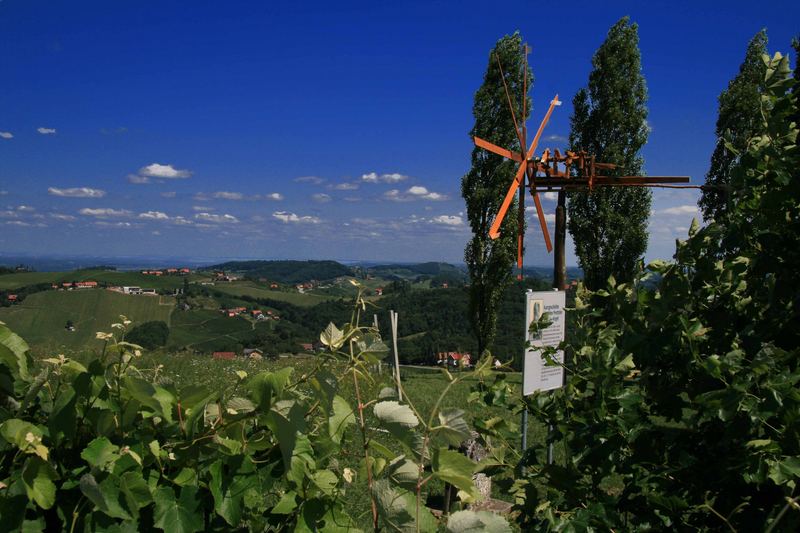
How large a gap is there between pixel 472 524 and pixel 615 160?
23458 mm

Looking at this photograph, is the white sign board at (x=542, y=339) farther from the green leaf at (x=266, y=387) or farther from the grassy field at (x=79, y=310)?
the grassy field at (x=79, y=310)

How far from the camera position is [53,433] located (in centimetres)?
90

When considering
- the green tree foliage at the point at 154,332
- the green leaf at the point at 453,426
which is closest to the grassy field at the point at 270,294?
the green tree foliage at the point at 154,332

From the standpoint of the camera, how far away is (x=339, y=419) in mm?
952

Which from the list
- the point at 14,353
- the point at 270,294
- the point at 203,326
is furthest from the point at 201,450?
the point at 270,294

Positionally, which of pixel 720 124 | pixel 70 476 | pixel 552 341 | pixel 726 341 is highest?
pixel 720 124

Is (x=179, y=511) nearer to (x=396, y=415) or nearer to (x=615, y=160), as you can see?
(x=396, y=415)

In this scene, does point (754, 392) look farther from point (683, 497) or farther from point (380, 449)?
point (380, 449)

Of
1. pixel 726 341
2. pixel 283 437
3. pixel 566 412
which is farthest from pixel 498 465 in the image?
pixel 283 437

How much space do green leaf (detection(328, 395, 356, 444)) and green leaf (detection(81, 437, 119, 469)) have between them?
0.34m

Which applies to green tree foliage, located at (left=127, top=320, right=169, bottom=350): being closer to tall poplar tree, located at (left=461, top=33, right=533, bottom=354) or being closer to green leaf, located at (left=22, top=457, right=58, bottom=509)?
tall poplar tree, located at (left=461, top=33, right=533, bottom=354)

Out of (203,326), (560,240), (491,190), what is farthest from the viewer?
(203,326)

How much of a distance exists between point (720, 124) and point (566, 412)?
25629 millimetres

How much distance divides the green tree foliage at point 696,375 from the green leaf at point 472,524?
541 mm
